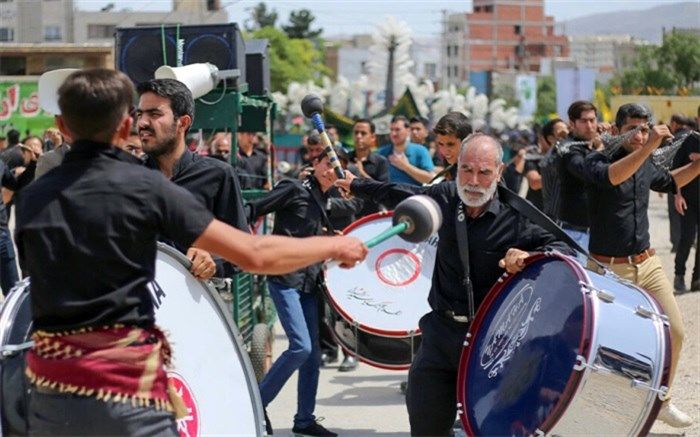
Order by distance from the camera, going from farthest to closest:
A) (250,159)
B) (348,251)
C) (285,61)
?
(285,61)
(250,159)
(348,251)

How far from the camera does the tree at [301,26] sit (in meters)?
138

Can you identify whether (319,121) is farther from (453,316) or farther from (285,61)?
(285,61)

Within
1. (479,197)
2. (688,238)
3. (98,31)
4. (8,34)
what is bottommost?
(688,238)

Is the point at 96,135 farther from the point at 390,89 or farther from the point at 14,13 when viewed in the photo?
the point at 390,89

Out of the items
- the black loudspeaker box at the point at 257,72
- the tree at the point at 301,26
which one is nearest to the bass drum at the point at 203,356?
the black loudspeaker box at the point at 257,72

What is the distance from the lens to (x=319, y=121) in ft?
24.4

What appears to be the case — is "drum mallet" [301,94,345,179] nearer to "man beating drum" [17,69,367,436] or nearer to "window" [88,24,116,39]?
"man beating drum" [17,69,367,436]

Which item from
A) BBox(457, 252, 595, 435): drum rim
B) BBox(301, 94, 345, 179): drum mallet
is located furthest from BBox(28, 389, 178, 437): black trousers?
BBox(301, 94, 345, 179): drum mallet

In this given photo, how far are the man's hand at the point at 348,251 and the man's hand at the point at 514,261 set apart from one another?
5.38 ft

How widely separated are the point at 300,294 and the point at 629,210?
2228 millimetres

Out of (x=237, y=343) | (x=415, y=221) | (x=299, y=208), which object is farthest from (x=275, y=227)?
(x=415, y=221)

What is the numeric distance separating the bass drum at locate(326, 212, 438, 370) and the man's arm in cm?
158

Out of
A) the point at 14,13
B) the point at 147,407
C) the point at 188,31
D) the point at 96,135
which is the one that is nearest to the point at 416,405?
the point at 147,407

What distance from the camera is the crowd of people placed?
3920 mm
